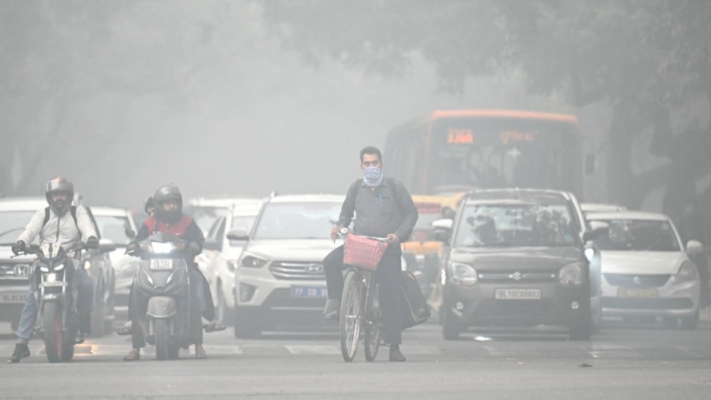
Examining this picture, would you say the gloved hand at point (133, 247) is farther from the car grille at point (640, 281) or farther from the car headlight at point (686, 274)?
the car headlight at point (686, 274)

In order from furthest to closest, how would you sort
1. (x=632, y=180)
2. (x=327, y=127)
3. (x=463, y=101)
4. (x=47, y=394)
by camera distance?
(x=327, y=127) → (x=463, y=101) → (x=632, y=180) → (x=47, y=394)

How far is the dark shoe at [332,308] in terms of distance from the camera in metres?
15.0

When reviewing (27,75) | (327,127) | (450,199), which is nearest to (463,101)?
(327,127)

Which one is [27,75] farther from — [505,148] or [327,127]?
[327,127]

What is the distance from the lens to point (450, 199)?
87.2ft

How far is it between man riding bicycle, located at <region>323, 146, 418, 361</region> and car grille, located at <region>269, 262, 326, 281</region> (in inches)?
188

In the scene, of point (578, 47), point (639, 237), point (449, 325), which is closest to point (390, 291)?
point (449, 325)

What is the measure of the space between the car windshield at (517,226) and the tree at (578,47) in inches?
386

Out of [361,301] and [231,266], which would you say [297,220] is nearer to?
[231,266]

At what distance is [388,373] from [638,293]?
421 inches

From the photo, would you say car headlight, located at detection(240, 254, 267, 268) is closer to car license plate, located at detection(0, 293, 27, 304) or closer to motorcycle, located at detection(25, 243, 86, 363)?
car license plate, located at detection(0, 293, 27, 304)

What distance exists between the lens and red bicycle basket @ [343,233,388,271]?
14773mm

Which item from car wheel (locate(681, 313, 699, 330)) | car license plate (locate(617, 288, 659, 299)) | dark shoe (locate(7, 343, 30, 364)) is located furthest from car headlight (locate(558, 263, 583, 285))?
dark shoe (locate(7, 343, 30, 364))

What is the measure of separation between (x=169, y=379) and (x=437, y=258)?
13.1 m
